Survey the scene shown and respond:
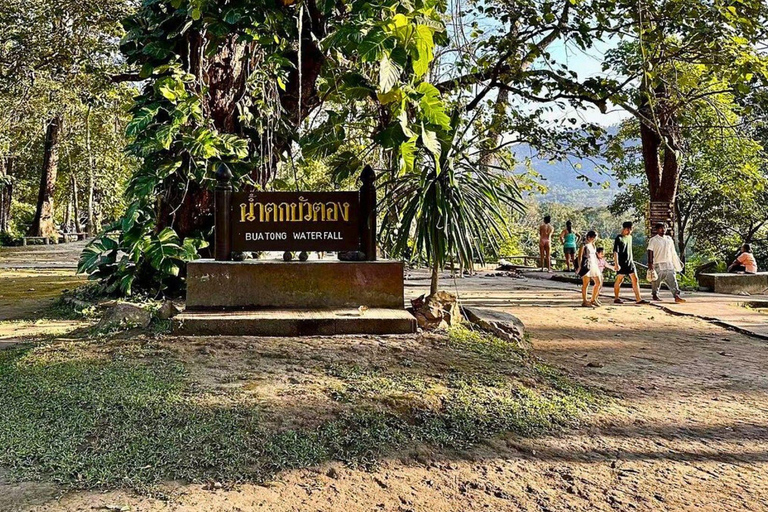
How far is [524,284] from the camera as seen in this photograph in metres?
13.4

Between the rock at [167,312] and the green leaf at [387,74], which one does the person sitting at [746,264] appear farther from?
the green leaf at [387,74]

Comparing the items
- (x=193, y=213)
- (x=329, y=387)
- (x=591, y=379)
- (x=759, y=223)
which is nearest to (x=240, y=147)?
(x=193, y=213)

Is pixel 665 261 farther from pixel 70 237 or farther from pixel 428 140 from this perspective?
pixel 70 237

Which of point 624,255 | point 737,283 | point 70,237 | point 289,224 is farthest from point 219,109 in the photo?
point 70,237

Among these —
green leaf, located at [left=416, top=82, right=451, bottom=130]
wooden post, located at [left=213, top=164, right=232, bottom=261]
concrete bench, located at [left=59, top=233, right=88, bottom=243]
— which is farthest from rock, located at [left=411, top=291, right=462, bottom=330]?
concrete bench, located at [left=59, top=233, right=88, bottom=243]

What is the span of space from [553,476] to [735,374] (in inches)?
119

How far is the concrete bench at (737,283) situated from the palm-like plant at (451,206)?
832 centimetres

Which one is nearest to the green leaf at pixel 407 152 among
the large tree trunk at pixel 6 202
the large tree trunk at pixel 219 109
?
the large tree trunk at pixel 219 109

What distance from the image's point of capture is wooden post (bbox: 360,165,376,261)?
614cm

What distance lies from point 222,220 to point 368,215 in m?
1.43

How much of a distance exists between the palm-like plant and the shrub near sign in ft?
1.63

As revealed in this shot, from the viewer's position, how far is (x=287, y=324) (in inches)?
208

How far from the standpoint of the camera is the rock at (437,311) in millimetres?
5703

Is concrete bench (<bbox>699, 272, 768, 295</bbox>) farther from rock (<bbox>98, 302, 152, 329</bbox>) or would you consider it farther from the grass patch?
rock (<bbox>98, 302, 152, 329</bbox>)
